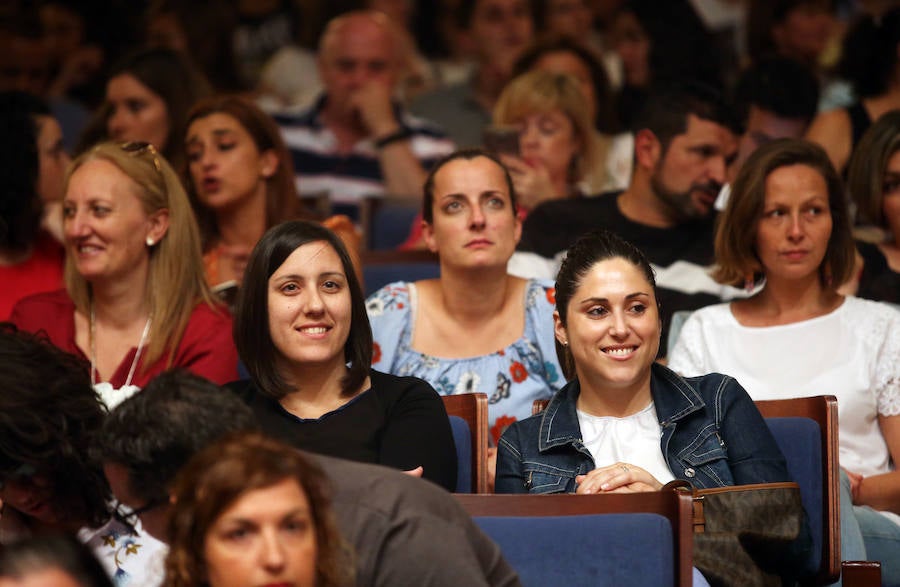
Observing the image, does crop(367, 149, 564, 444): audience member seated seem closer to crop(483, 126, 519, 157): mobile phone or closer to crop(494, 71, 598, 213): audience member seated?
crop(483, 126, 519, 157): mobile phone

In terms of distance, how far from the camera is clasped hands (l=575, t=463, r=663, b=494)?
2354 mm

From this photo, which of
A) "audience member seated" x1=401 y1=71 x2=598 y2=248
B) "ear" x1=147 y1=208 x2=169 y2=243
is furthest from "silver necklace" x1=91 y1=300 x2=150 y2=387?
"audience member seated" x1=401 y1=71 x2=598 y2=248

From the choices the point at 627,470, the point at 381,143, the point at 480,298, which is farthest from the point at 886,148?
the point at 381,143

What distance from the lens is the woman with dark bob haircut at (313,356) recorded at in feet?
8.46

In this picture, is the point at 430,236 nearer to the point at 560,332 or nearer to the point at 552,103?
the point at 560,332

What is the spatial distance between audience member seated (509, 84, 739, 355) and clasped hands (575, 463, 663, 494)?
1330 millimetres

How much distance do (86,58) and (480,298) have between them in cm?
308

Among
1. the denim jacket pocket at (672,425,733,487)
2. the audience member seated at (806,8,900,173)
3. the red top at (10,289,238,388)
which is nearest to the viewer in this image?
the denim jacket pocket at (672,425,733,487)

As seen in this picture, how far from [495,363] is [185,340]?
732 millimetres

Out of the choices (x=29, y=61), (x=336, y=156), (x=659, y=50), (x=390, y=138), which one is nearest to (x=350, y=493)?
(x=390, y=138)

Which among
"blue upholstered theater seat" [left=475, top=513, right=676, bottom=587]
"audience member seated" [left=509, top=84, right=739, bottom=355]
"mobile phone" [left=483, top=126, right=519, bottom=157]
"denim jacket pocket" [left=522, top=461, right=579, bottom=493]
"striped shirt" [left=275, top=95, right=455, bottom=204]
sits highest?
"striped shirt" [left=275, top=95, right=455, bottom=204]

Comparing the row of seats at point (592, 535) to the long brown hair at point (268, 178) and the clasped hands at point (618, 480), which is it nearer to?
the clasped hands at point (618, 480)

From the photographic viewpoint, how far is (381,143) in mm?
4828

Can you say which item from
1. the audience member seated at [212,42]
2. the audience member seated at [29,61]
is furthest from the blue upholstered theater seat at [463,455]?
the audience member seated at [29,61]
